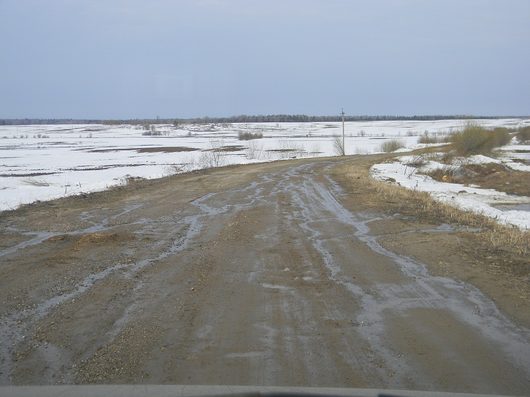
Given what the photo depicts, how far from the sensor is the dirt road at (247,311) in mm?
4363

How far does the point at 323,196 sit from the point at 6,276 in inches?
460

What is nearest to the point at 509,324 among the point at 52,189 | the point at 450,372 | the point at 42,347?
the point at 450,372

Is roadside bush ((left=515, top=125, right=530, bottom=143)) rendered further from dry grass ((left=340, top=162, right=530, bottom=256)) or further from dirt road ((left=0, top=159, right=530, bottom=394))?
dirt road ((left=0, top=159, right=530, bottom=394))

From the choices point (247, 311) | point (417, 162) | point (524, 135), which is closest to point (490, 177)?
point (417, 162)

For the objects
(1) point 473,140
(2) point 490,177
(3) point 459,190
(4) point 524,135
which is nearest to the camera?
(3) point 459,190

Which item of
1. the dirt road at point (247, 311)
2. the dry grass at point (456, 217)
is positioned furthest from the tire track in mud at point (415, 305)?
the dry grass at point (456, 217)

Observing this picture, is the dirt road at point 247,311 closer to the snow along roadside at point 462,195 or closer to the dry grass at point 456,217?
the dry grass at point 456,217

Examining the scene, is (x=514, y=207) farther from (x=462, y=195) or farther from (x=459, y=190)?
(x=459, y=190)

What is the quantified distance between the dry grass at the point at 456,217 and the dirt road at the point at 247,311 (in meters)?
0.90

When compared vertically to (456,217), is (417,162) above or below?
below

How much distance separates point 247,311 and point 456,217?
28.3ft

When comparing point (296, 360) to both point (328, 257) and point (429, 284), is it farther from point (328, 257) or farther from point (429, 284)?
point (328, 257)

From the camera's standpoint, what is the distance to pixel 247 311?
19.8ft

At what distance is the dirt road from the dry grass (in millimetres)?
905
